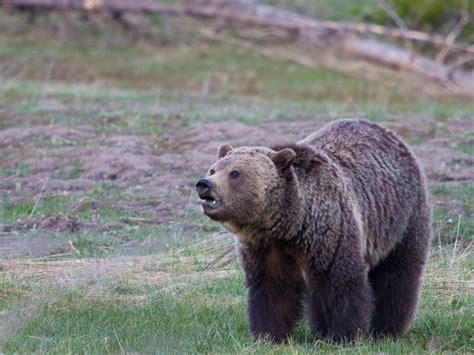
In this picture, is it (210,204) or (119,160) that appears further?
(119,160)

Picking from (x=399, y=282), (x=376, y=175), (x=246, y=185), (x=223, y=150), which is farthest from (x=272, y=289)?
(x=376, y=175)

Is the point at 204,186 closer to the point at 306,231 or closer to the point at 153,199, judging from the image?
the point at 306,231

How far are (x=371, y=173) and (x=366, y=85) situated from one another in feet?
50.0

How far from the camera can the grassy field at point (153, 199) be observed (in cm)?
707

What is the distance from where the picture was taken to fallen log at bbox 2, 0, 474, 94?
2094 centimetres

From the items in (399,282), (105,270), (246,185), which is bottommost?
(105,270)

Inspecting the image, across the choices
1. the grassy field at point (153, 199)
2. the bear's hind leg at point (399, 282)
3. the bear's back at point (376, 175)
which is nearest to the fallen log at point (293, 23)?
the grassy field at point (153, 199)

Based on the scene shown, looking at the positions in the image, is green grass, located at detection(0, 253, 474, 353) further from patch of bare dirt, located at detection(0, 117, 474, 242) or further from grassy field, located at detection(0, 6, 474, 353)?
patch of bare dirt, located at detection(0, 117, 474, 242)

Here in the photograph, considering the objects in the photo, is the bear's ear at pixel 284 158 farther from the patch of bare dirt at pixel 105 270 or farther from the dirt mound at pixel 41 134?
the dirt mound at pixel 41 134

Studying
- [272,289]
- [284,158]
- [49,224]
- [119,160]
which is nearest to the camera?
[284,158]

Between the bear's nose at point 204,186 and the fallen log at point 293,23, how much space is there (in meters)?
15.1

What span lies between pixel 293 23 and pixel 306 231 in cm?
1542

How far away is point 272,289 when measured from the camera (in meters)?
6.61

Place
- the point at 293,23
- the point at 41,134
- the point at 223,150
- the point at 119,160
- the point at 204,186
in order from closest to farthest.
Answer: the point at 204,186
the point at 223,150
the point at 119,160
the point at 41,134
the point at 293,23
